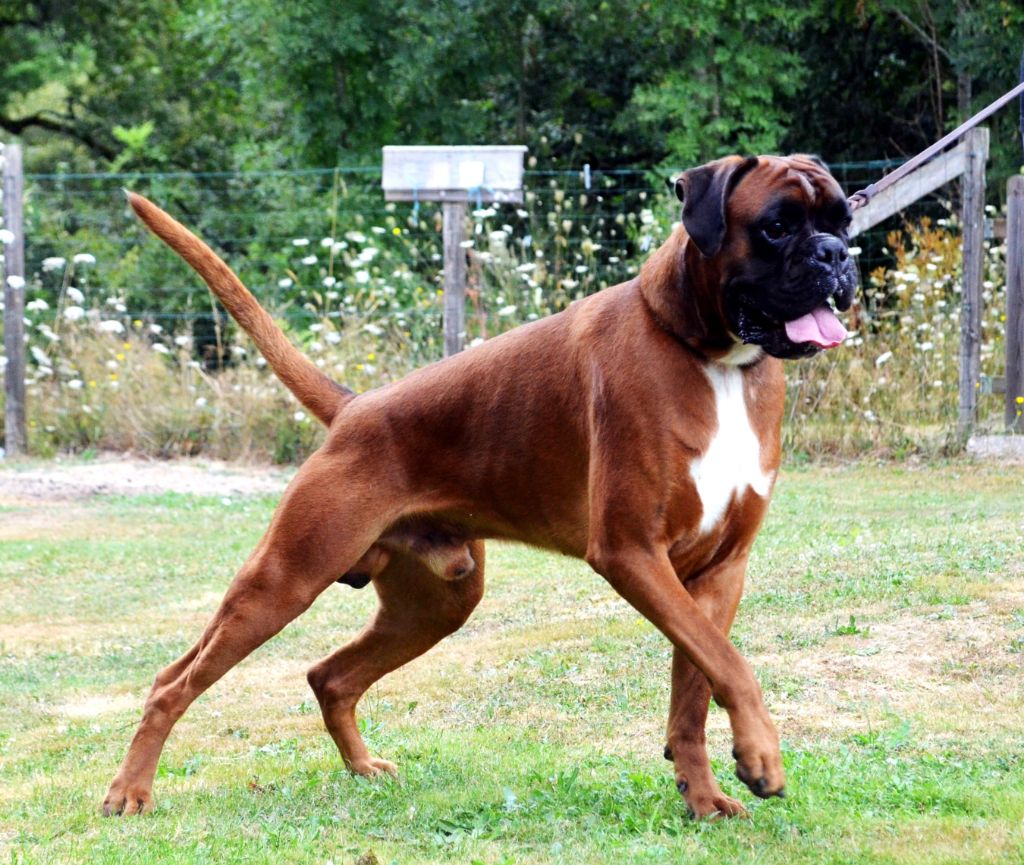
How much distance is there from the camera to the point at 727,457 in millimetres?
4258

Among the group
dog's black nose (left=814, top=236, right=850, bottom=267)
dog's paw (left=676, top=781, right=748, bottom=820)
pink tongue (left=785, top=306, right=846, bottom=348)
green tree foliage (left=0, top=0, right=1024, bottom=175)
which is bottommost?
dog's paw (left=676, top=781, right=748, bottom=820)

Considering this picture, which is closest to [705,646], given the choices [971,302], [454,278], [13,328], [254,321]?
[254,321]

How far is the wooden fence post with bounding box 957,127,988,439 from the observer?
11.6 metres

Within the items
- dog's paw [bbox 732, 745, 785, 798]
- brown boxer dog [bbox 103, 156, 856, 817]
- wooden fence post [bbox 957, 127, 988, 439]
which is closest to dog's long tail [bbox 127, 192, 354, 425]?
brown boxer dog [bbox 103, 156, 856, 817]

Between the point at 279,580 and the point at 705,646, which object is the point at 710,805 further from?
the point at 279,580

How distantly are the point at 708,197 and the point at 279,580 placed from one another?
71.0 inches

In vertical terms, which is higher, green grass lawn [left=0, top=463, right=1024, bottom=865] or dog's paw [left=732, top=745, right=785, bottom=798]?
dog's paw [left=732, top=745, right=785, bottom=798]

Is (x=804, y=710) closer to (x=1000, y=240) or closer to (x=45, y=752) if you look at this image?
(x=45, y=752)

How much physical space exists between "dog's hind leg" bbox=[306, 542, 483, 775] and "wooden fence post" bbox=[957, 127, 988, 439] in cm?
733

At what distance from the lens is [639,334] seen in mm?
4434

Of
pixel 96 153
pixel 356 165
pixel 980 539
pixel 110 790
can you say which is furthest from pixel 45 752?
pixel 96 153

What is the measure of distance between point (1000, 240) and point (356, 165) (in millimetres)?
8289

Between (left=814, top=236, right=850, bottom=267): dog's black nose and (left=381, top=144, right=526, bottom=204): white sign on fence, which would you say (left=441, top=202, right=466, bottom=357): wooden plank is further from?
(left=814, top=236, right=850, bottom=267): dog's black nose

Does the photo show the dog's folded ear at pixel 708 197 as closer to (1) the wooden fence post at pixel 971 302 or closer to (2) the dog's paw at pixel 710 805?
(2) the dog's paw at pixel 710 805
